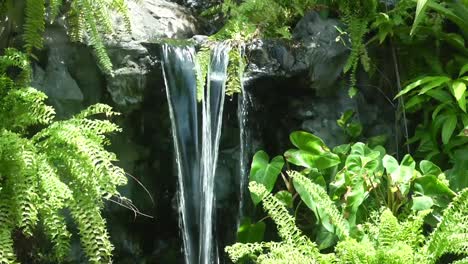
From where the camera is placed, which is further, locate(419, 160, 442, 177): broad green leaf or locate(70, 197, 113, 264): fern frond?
locate(419, 160, 442, 177): broad green leaf

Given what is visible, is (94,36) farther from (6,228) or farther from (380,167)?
(380,167)

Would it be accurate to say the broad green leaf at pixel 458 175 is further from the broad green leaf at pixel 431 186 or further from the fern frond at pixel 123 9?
the fern frond at pixel 123 9

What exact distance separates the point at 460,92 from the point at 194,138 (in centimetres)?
180

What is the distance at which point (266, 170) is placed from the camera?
12.8 ft

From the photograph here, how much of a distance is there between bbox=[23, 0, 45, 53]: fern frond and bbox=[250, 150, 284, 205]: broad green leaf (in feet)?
5.18

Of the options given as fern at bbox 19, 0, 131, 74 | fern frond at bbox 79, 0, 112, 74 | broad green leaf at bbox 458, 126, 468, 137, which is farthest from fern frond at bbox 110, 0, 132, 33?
broad green leaf at bbox 458, 126, 468, 137

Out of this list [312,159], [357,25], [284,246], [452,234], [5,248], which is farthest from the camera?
[357,25]

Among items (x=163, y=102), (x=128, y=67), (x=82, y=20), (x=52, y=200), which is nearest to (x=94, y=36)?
(x=82, y=20)

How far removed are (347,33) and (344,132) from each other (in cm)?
73

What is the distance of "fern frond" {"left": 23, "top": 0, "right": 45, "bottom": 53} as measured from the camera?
148 inches

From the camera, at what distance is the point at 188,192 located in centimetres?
430

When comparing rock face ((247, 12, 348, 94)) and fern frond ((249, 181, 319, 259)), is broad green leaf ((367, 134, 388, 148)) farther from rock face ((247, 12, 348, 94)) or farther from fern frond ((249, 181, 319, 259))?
fern frond ((249, 181, 319, 259))

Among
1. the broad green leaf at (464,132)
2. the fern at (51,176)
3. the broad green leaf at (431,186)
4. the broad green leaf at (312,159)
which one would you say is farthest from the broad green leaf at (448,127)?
the fern at (51,176)

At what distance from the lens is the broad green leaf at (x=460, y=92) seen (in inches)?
153
